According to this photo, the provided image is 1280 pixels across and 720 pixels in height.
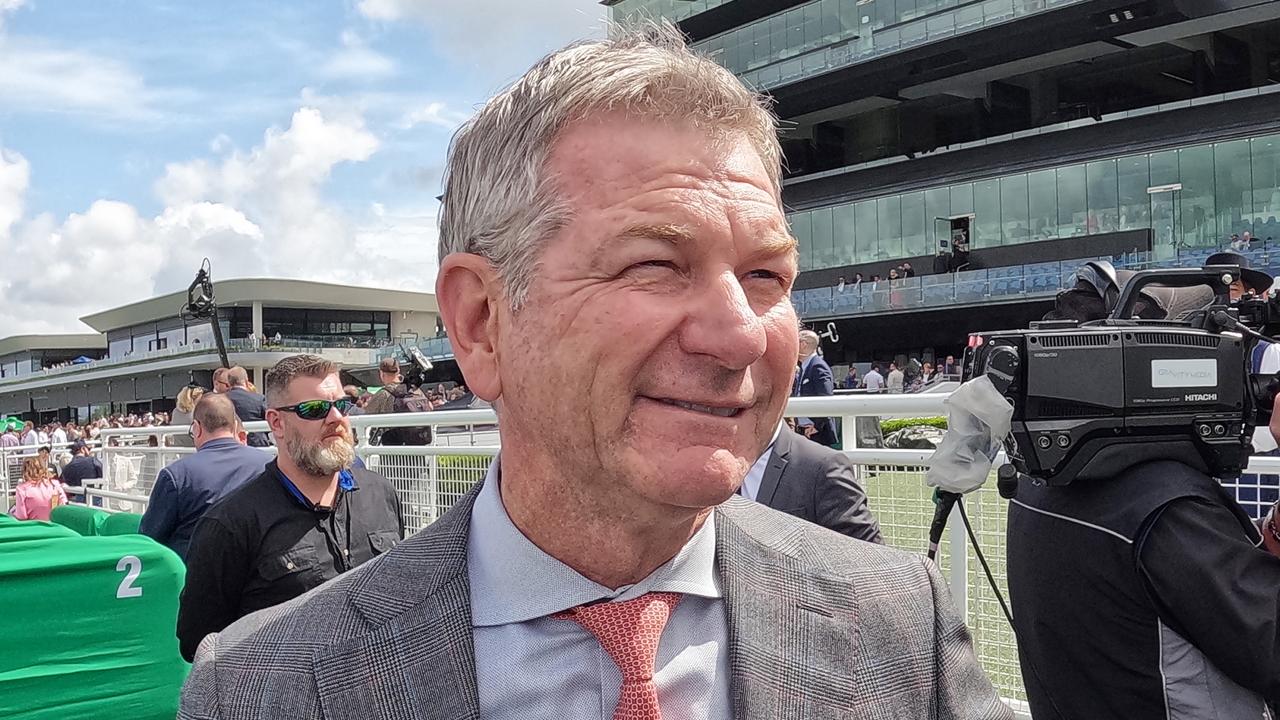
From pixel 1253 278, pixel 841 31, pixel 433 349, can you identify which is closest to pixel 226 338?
pixel 433 349

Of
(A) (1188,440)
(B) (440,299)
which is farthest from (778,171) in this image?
(A) (1188,440)

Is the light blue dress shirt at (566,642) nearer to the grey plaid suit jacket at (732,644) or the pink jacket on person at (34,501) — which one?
the grey plaid suit jacket at (732,644)

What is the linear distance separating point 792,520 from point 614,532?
0.44m

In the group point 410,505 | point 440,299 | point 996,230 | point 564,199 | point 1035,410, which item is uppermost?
point 996,230

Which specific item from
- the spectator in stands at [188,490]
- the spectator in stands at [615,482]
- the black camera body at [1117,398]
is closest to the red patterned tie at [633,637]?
the spectator in stands at [615,482]

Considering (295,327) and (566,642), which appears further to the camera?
(295,327)

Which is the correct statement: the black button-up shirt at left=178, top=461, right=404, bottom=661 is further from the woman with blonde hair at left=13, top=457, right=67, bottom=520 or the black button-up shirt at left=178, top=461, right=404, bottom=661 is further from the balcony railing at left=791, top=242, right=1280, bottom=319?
the balcony railing at left=791, top=242, right=1280, bottom=319

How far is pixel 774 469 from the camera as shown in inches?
147

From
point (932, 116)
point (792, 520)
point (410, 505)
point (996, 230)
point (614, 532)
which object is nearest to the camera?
point (614, 532)

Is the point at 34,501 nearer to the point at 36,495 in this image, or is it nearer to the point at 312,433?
the point at 36,495

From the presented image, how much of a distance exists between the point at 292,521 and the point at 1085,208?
3531 centimetres

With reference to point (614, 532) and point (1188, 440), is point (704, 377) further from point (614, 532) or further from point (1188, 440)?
point (1188, 440)

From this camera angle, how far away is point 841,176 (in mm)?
42719

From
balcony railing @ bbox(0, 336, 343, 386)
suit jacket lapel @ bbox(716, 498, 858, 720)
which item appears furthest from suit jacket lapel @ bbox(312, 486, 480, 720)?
balcony railing @ bbox(0, 336, 343, 386)
